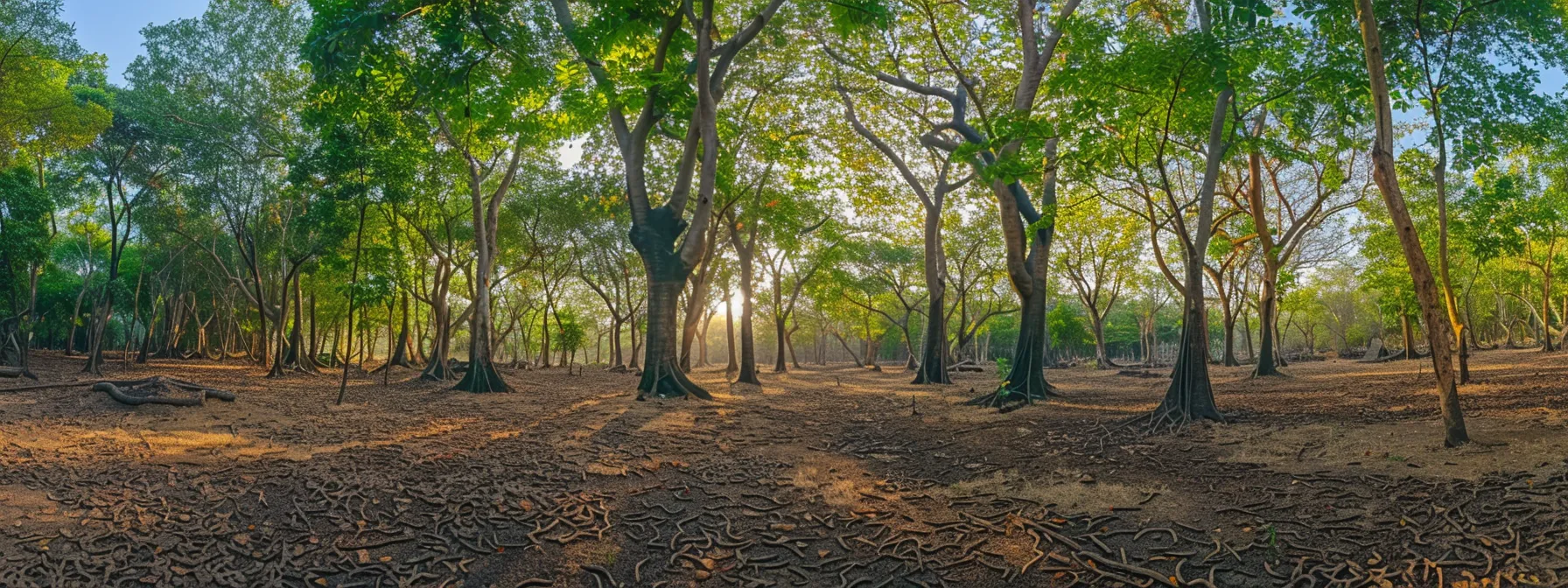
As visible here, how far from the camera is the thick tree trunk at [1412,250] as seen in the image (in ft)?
18.5

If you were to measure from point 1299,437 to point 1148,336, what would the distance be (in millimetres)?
40621

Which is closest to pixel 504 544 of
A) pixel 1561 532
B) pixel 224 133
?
pixel 1561 532

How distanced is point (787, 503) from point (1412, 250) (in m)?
5.41

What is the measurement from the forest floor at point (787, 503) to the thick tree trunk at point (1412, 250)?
1.11 feet

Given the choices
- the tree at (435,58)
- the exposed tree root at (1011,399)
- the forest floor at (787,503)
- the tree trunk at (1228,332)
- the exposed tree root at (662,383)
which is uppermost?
the tree at (435,58)

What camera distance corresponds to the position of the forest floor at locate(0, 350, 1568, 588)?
439cm

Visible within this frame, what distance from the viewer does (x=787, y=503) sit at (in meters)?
5.90

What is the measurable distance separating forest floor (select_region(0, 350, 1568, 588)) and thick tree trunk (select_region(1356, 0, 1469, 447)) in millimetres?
338

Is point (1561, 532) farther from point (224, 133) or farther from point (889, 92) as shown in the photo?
point (224, 133)

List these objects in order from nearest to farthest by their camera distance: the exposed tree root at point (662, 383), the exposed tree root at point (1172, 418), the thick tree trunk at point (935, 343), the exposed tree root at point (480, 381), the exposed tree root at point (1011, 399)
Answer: the exposed tree root at point (1172, 418) → the exposed tree root at point (1011, 399) → the exposed tree root at point (662, 383) → the exposed tree root at point (480, 381) → the thick tree trunk at point (935, 343)

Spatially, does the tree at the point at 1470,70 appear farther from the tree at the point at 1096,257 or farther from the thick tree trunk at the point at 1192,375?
the tree at the point at 1096,257

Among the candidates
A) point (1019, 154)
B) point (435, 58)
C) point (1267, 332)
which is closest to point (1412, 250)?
point (1019, 154)

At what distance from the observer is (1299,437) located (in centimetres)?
691

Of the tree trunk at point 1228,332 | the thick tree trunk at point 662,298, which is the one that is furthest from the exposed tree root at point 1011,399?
the tree trunk at point 1228,332
